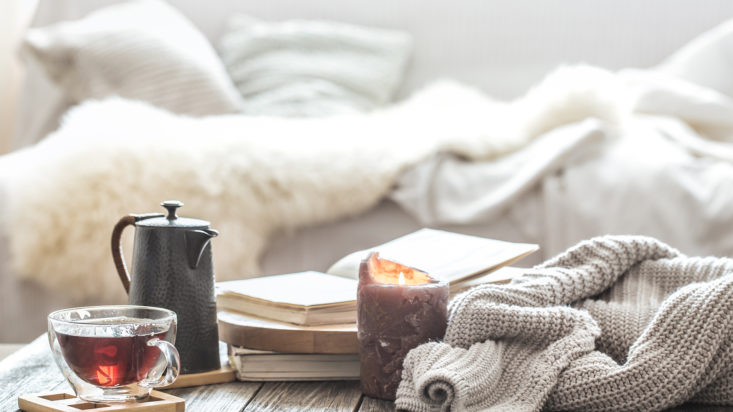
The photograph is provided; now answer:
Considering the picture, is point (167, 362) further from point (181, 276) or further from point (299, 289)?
point (299, 289)

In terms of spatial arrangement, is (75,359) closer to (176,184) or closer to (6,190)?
(176,184)

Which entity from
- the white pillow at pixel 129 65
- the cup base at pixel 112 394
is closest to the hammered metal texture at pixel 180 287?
the cup base at pixel 112 394

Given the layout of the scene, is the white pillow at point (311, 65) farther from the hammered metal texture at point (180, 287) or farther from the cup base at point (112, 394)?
the cup base at point (112, 394)

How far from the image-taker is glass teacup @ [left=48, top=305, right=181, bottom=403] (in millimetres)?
645

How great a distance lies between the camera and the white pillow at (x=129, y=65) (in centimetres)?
220

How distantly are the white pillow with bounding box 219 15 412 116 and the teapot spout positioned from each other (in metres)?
1.65

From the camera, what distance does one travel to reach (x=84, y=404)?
67cm

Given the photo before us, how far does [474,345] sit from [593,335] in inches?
4.0

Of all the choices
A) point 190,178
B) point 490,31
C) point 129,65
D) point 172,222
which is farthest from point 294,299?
point 490,31

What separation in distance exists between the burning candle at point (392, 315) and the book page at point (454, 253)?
12 cm

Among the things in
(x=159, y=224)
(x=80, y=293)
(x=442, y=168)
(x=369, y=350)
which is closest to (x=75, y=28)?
(x=80, y=293)

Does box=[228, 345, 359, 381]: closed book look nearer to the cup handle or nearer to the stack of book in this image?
the stack of book

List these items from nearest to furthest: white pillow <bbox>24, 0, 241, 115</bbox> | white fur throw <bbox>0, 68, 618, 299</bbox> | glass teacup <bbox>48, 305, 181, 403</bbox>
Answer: glass teacup <bbox>48, 305, 181, 403</bbox> < white fur throw <bbox>0, 68, 618, 299</bbox> < white pillow <bbox>24, 0, 241, 115</bbox>

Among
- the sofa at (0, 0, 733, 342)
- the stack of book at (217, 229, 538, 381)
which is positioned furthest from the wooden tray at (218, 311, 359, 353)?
the sofa at (0, 0, 733, 342)
